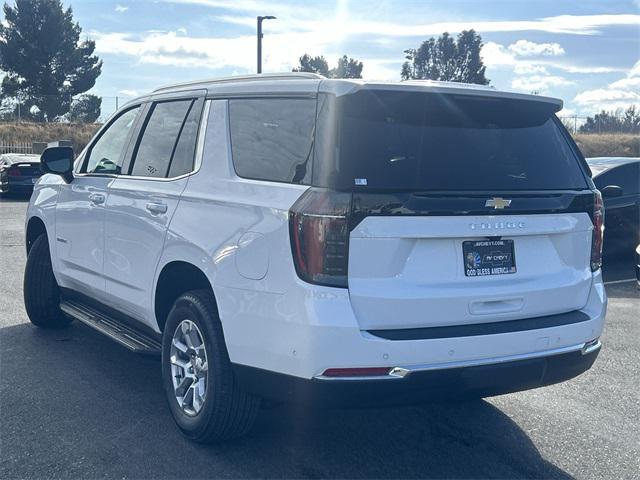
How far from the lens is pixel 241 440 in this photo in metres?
4.22

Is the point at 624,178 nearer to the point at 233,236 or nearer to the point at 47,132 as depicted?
the point at 233,236

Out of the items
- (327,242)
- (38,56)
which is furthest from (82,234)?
(38,56)

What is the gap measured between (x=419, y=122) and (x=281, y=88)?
76cm

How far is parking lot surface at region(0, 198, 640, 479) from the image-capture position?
12.9ft

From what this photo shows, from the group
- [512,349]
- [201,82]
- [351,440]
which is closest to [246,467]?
[351,440]

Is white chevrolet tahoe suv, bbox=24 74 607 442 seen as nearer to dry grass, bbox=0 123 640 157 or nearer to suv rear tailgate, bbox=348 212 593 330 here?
suv rear tailgate, bbox=348 212 593 330

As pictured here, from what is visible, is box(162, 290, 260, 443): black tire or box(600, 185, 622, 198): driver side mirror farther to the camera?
box(600, 185, 622, 198): driver side mirror

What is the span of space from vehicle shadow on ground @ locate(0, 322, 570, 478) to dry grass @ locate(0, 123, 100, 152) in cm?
3709

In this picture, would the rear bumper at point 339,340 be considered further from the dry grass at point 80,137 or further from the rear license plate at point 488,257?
the dry grass at point 80,137

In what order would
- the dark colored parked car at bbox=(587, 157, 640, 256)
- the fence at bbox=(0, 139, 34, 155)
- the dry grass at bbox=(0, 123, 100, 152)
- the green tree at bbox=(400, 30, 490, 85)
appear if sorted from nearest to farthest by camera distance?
1. the dark colored parked car at bbox=(587, 157, 640, 256)
2. the fence at bbox=(0, 139, 34, 155)
3. the dry grass at bbox=(0, 123, 100, 152)
4. the green tree at bbox=(400, 30, 490, 85)

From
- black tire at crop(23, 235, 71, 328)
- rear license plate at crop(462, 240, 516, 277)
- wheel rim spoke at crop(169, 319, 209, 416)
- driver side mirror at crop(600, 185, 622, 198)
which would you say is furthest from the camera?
driver side mirror at crop(600, 185, 622, 198)

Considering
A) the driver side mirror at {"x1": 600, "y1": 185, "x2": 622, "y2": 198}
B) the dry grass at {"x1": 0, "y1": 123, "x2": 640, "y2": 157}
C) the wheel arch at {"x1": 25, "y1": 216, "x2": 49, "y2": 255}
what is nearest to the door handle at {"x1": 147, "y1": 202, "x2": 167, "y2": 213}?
the wheel arch at {"x1": 25, "y1": 216, "x2": 49, "y2": 255}

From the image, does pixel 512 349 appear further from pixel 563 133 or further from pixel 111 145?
pixel 111 145

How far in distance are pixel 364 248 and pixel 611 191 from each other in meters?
6.77
